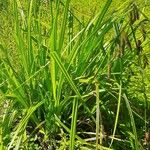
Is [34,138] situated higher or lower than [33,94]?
lower

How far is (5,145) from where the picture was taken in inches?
115

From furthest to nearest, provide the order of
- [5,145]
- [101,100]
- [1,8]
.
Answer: [1,8], [101,100], [5,145]

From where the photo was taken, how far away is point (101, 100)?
3166 millimetres

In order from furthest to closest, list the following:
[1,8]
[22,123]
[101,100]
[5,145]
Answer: [1,8], [101,100], [5,145], [22,123]

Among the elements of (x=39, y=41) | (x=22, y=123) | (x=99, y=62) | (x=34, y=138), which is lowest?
(x=34, y=138)

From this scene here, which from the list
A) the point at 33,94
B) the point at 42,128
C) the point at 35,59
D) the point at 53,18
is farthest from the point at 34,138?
the point at 53,18

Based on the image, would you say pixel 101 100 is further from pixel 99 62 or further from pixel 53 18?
pixel 53 18

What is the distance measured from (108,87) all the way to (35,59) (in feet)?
1.55

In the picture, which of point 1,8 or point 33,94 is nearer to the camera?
point 33,94

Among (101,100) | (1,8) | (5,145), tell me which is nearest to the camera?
(5,145)

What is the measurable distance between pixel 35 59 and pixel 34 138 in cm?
48

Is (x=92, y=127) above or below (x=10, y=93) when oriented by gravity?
below

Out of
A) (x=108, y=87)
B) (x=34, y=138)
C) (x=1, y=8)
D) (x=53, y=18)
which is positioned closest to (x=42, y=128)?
(x=34, y=138)

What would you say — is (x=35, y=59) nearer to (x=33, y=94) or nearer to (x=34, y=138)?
(x=33, y=94)
